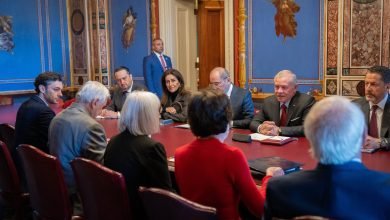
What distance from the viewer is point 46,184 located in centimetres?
252

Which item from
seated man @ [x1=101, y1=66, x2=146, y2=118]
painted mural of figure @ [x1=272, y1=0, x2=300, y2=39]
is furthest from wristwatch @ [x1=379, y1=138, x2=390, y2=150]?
Result: painted mural of figure @ [x1=272, y1=0, x2=300, y2=39]

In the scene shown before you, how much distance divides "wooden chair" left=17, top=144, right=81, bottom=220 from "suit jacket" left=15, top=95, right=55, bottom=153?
56 cm

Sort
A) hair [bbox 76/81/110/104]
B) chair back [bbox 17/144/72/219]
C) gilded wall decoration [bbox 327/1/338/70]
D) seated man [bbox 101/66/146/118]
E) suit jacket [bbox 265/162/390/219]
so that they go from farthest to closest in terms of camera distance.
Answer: gilded wall decoration [bbox 327/1/338/70], seated man [bbox 101/66/146/118], hair [bbox 76/81/110/104], chair back [bbox 17/144/72/219], suit jacket [bbox 265/162/390/219]

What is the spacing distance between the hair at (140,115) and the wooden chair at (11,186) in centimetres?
Answer: 101

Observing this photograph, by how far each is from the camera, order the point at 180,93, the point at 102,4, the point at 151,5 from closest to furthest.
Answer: the point at 180,93 → the point at 151,5 → the point at 102,4

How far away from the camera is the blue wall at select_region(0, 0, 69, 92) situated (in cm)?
841

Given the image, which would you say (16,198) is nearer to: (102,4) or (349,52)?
(349,52)

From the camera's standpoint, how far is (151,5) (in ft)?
25.2

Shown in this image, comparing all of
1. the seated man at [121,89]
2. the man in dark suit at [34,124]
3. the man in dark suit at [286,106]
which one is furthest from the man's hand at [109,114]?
the man in dark suit at [286,106]

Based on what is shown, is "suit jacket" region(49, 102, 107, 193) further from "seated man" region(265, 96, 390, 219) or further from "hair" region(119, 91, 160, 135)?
"seated man" region(265, 96, 390, 219)

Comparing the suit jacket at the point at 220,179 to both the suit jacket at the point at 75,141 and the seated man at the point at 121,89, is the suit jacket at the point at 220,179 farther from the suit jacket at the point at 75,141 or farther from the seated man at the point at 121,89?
the seated man at the point at 121,89

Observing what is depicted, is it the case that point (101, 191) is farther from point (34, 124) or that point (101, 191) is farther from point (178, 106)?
point (178, 106)

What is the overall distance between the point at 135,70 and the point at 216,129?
6.30 m

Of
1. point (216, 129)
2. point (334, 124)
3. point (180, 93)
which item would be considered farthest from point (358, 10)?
point (334, 124)
